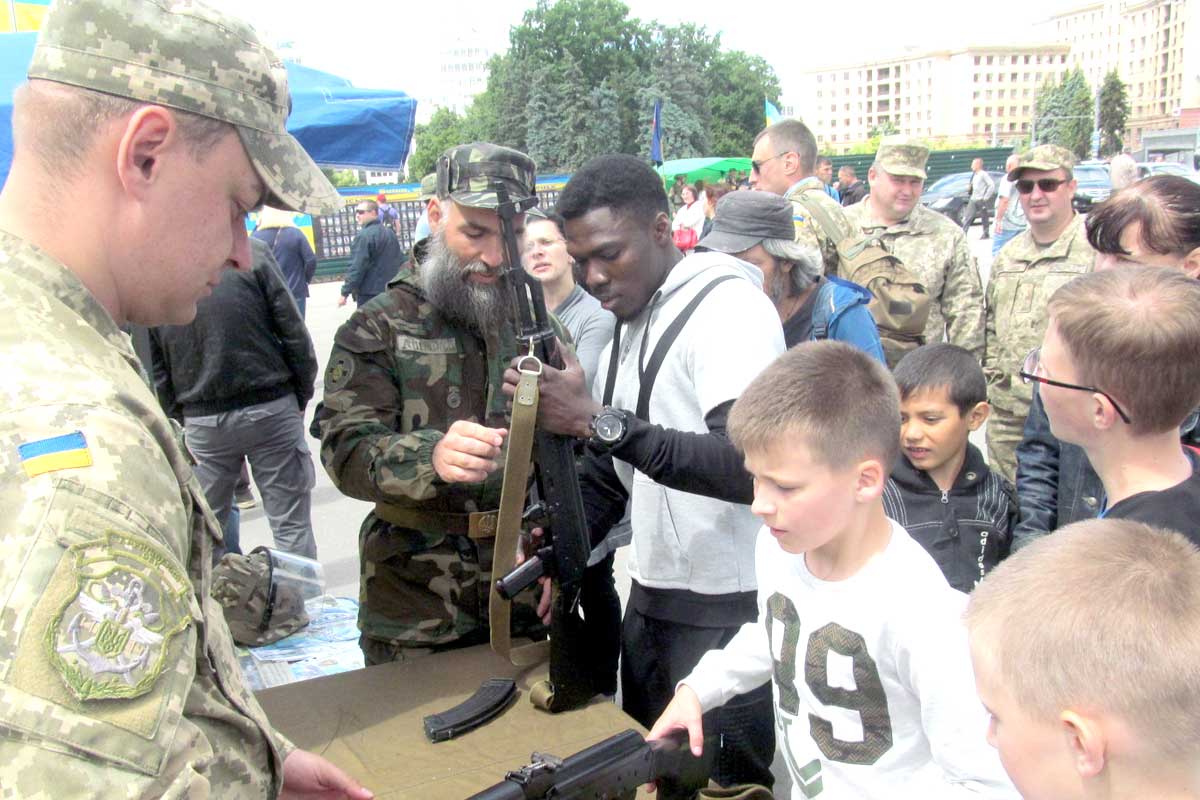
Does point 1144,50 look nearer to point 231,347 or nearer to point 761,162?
point 761,162

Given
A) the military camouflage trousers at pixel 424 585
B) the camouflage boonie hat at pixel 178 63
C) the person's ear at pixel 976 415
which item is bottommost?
the military camouflage trousers at pixel 424 585

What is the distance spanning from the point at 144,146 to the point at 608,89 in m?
58.3

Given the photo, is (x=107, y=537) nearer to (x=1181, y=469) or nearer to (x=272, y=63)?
(x=272, y=63)

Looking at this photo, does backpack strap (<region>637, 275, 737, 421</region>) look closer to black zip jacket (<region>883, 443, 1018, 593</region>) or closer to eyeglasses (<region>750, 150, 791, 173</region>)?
black zip jacket (<region>883, 443, 1018, 593</region>)

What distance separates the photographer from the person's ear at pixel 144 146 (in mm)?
1042

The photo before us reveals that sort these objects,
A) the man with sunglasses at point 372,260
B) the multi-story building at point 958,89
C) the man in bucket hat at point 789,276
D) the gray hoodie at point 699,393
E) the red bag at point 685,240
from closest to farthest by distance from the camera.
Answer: the gray hoodie at point 699,393 < the man in bucket hat at point 789,276 < the red bag at point 685,240 < the man with sunglasses at point 372,260 < the multi-story building at point 958,89

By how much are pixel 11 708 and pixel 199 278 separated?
1.81ft

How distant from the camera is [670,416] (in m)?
2.13

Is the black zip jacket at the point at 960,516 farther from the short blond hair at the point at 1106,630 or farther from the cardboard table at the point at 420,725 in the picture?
the short blond hair at the point at 1106,630

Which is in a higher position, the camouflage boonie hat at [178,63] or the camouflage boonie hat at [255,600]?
the camouflage boonie hat at [178,63]

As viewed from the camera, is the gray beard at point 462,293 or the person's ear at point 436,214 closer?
the gray beard at point 462,293

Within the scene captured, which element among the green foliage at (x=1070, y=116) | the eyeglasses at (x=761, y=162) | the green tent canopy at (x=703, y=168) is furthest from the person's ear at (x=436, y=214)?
the green foliage at (x=1070, y=116)

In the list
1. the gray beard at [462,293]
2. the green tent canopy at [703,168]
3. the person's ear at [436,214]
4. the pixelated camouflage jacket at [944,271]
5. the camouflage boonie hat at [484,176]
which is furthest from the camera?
the green tent canopy at [703,168]

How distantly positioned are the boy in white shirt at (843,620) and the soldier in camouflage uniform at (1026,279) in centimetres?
252
